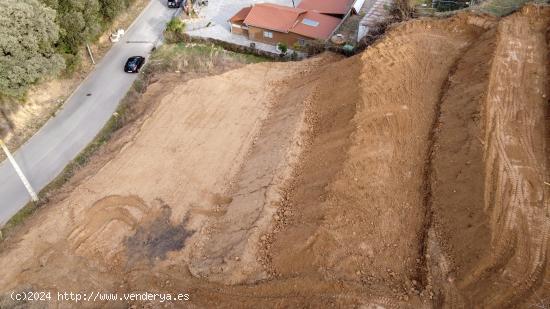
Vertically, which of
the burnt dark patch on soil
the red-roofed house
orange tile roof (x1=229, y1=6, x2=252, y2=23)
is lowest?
the burnt dark patch on soil

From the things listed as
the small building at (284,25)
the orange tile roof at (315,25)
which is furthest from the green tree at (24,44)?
the orange tile roof at (315,25)

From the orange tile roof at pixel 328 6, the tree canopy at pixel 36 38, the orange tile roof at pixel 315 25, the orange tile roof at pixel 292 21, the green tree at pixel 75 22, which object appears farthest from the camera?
the orange tile roof at pixel 328 6

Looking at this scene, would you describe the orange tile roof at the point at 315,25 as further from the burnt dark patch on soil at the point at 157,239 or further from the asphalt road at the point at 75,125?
the burnt dark patch on soil at the point at 157,239

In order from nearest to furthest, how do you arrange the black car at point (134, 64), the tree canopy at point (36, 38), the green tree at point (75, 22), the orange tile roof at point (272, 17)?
the tree canopy at point (36, 38)
the green tree at point (75, 22)
the black car at point (134, 64)
the orange tile roof at point (272, 17)

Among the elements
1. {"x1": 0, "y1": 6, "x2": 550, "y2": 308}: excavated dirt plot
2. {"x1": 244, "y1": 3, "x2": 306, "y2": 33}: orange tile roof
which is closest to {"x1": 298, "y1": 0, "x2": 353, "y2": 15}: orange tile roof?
{"x1": 244, "y1": 3, "x2": 306, "y2": 33}: orange tile roof

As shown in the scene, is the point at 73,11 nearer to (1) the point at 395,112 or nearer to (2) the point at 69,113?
(2) the point at 69,113

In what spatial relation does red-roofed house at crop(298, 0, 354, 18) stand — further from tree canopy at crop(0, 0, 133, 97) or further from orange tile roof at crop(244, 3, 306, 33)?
tree canopy at crop(0, 0, 133, 97)

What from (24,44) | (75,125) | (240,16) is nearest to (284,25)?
→ (240,16)

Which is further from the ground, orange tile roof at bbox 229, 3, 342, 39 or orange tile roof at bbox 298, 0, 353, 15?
orange tile roof at bbox 298, 0, 353, 15
